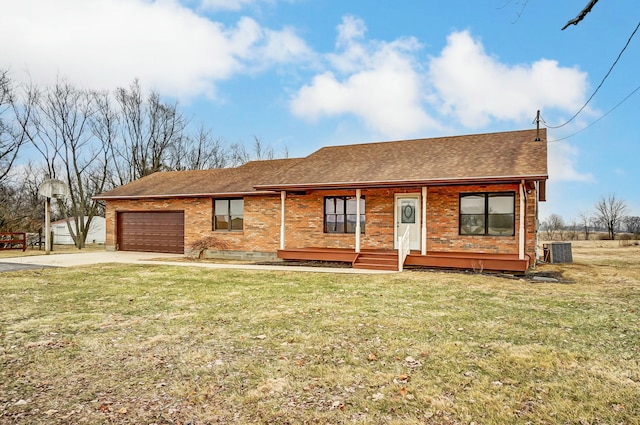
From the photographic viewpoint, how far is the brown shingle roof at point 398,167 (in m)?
12.7

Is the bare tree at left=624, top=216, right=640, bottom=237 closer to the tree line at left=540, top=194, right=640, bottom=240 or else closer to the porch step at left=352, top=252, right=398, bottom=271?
the tree line at left=540, top=194, right=640, bottom=240

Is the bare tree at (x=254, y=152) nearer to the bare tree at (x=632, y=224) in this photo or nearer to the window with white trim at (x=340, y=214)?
the window with white trim at (x=340, y=214)

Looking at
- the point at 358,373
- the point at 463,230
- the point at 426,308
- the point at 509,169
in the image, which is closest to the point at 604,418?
the point at 358,373

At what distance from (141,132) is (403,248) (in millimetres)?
29796

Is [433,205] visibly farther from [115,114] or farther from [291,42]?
[115,114]

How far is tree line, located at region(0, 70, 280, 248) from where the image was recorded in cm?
2839

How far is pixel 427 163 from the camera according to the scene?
14531 mm

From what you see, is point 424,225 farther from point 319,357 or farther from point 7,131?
point 7,131

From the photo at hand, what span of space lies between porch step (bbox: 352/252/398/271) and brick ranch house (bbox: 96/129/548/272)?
1.5 inches

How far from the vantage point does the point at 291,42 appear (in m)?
19.0

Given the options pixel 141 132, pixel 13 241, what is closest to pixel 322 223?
pixel 13 241

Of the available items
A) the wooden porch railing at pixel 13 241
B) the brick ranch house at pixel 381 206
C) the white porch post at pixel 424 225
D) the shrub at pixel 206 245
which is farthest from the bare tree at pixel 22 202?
the white porch post at pixel 424 225

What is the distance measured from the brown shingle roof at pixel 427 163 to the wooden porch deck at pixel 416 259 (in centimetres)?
254

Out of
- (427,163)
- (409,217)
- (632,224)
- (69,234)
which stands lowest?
(69,234)
